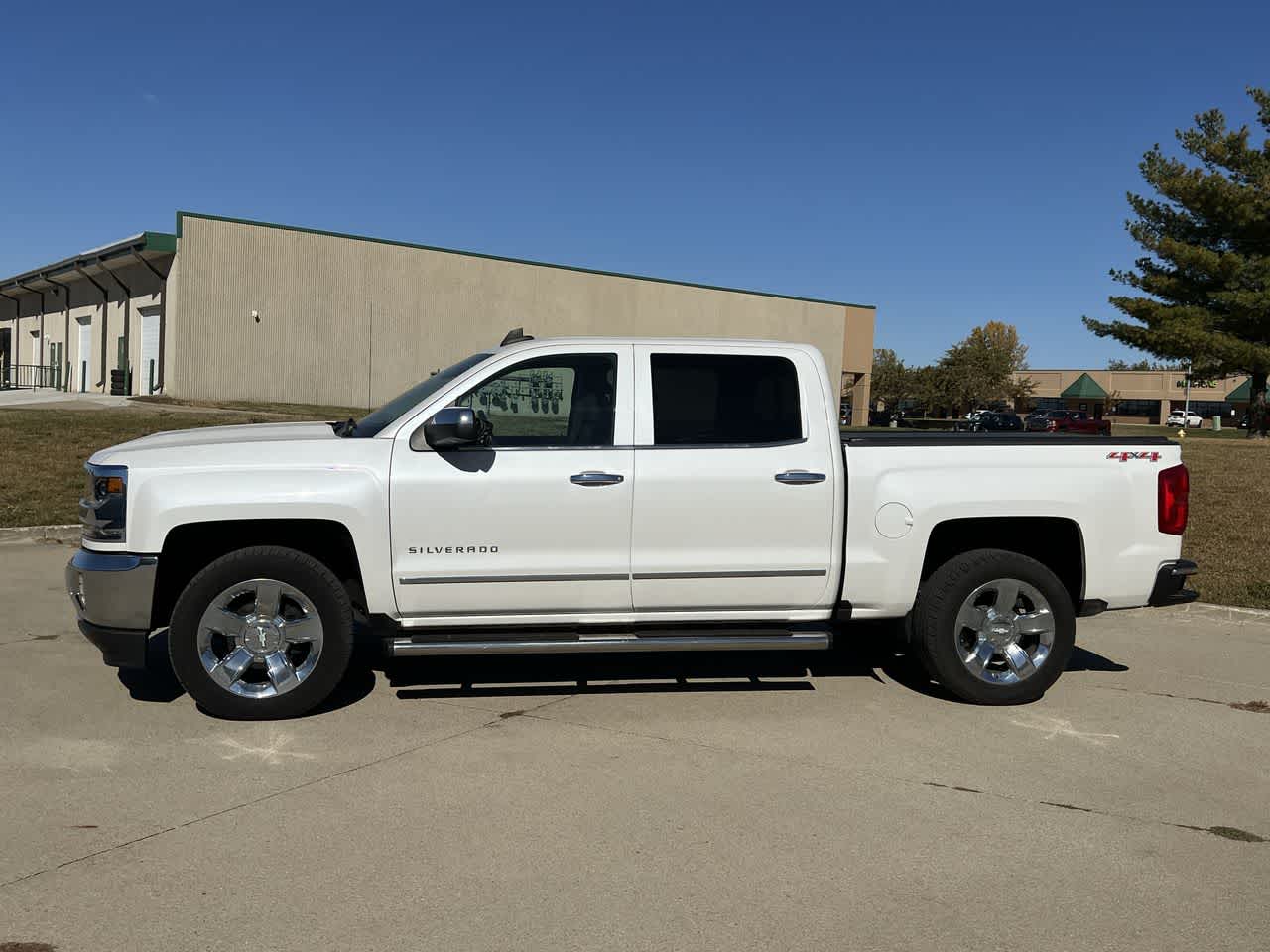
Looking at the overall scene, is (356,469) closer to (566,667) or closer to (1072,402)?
(566,667)

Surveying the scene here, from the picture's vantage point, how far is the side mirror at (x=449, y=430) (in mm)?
5309

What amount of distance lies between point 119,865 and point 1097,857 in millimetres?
3492

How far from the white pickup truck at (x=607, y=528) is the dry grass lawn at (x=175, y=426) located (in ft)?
14.0

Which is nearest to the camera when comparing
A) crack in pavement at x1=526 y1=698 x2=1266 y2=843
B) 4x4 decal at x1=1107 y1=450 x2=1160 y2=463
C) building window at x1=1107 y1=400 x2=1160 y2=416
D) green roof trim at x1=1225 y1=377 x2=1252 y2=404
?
crack in pavement at x1=526 y1=698 x2=1266 y2=843

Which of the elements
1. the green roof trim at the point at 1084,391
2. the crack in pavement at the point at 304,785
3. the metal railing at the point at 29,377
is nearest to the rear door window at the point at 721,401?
the crack in pavement at the point at 304,785

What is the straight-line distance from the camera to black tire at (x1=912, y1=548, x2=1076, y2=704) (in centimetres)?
596

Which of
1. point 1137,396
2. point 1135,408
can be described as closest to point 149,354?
point 1137,396

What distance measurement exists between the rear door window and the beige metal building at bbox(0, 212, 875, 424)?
3553 cm

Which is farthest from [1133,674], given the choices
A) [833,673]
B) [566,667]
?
[566,667]

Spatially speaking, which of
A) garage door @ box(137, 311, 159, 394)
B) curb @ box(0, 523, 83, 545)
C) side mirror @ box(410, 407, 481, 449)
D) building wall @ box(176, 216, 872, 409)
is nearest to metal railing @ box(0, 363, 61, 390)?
garage door @ box(137, 311, 159, 394)

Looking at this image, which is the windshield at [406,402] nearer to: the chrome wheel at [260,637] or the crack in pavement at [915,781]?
the chrome wheel at [260,637]

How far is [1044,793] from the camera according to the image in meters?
4.75

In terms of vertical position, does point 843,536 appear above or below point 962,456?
below

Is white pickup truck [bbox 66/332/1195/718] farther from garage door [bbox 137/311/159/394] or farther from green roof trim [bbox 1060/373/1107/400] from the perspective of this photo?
green roof trim [bbox 1060/373/1107/400]
